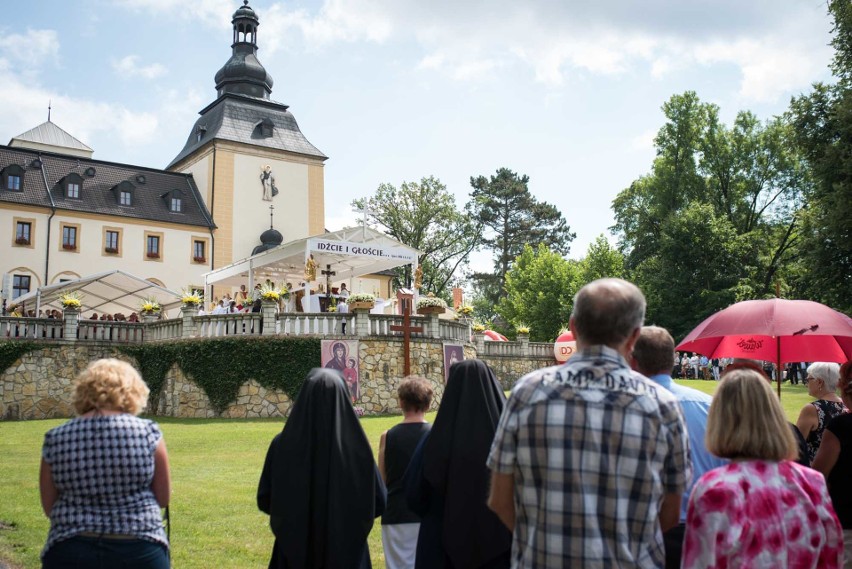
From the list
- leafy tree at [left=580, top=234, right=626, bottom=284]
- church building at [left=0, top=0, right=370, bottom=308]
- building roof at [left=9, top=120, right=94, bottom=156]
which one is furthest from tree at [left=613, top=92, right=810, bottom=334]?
building roof at [left=9, top=120, right=94, bottom=156]

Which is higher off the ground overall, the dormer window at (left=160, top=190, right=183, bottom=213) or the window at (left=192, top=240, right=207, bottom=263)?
the dormer window at (left=160, top=190, right=183, bottom=213)

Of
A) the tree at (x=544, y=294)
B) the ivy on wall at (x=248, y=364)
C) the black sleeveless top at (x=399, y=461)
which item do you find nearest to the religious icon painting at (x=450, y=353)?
the ivy on wall at (x=248, y=364)

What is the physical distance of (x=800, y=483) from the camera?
3.45 m

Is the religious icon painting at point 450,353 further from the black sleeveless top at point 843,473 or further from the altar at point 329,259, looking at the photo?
the black sleeveless top at point 843,473

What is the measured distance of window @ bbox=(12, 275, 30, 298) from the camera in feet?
140

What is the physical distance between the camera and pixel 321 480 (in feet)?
15.7

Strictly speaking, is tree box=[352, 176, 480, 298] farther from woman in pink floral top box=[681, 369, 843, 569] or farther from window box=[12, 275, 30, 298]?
woman in pink floral top box=[681, 369, 843, 569]

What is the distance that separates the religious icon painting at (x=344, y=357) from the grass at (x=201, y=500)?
4.61 m

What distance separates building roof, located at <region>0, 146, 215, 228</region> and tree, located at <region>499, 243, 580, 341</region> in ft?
71.7

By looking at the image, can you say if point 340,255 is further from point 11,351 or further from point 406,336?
point 11,351

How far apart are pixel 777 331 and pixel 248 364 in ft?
64.7

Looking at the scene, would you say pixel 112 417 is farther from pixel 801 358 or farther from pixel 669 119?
pixel 669 119

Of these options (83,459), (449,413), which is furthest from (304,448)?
(83,459)

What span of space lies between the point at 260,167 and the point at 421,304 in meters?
27.0
